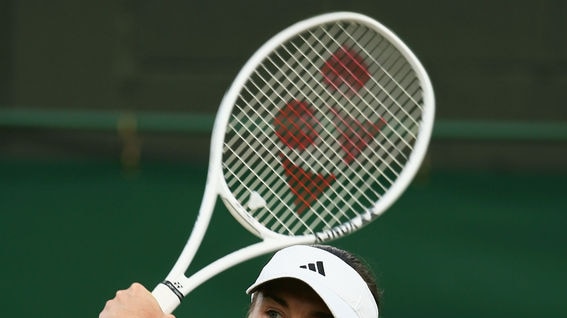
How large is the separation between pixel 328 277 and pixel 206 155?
1.95 m

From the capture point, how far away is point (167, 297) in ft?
9.37

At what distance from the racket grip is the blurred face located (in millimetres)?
284

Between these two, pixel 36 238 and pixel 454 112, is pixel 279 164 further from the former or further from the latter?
pixel 454 112

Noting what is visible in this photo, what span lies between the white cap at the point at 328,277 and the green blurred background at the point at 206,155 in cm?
143

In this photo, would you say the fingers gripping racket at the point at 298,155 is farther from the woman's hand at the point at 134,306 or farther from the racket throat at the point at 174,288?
the woman's hand at the point at 134,306

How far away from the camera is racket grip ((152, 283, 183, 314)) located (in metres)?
2.84

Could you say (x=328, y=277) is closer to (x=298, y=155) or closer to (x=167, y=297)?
(x=167, y=297)

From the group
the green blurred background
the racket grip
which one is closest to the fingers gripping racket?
the racket grip

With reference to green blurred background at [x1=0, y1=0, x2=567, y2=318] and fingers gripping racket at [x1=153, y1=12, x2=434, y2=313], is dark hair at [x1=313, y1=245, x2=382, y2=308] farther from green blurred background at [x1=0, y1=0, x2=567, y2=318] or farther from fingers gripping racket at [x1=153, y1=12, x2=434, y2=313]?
green blurred background at [x1=0, y1=0, x2=567, y2=318]

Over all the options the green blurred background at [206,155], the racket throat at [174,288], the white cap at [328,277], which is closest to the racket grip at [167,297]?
the racket throat at [174,288]

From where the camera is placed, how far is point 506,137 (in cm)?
434

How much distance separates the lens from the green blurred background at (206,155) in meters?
4.17

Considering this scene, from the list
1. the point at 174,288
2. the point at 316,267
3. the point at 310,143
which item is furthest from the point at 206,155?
the point at 316,267

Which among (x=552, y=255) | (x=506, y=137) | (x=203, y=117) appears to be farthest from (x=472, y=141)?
(x=203, y=117)
